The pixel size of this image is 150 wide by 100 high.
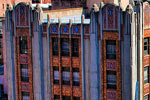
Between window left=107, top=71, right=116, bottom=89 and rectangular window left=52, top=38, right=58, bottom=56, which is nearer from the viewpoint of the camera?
window left=107, top=71, right=116, bottom=89

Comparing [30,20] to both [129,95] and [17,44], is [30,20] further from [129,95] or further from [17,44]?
[129,95]

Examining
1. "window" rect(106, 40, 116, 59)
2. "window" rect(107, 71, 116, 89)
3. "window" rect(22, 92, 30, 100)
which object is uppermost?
"window" rect(106, 40, 116, 59)

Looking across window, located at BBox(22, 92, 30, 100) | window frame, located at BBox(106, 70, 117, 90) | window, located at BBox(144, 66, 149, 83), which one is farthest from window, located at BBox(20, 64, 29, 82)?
window, located at BBox(144, 66, 149, 83)

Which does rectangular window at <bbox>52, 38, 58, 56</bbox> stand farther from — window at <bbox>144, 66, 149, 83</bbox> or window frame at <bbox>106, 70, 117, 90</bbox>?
window at <bbox>144, 66, 149, 83</bbox>

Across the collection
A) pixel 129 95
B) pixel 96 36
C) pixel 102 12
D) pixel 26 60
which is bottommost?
pixel 129 95

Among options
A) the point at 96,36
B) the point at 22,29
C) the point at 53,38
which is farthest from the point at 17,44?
the point at 96,36

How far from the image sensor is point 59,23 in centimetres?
4294

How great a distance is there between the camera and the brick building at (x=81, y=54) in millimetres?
40656

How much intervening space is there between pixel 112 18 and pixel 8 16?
13.4 metres

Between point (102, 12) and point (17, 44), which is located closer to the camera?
point (102, 12)

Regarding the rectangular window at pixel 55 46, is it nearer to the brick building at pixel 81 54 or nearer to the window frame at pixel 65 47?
the brick building at pixel 81 54

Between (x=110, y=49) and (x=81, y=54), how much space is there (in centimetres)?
351

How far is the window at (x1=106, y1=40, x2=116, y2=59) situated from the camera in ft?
135

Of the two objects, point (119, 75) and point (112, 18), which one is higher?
point (112, 18)
